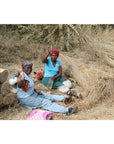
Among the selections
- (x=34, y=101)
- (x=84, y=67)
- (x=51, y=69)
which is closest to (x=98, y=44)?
(x=84, y=67)

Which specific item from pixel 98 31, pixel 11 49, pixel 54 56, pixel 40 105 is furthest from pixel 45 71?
pixel 98 31

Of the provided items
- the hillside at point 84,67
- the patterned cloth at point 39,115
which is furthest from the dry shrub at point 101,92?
the patterned cloth at point 39,115

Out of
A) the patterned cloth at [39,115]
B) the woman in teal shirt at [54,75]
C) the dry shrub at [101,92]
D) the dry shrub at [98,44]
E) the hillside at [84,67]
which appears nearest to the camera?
the patterned cloth at [39,115]

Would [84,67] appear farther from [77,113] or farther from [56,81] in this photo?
[77,113]

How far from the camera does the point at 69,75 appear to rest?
461 centimetres

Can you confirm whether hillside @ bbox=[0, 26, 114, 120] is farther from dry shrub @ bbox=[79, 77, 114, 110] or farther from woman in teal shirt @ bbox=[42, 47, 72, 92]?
woman in teal shirt @ bbox=[42, 47, 72, 92]

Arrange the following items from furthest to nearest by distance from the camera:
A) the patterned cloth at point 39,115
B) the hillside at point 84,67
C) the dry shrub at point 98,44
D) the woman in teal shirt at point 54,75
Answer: the dry shrub at point 98,44, the woman in teal shirt at point 54,75, the hillside at point 84,67, the patterned cloth at point 39,115

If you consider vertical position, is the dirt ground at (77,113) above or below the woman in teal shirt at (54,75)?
below

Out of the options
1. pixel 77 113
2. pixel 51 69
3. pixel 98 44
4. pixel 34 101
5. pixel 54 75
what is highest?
pixel 98 44

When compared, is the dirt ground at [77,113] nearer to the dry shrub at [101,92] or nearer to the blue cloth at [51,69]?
the dry shrub at [101,92]

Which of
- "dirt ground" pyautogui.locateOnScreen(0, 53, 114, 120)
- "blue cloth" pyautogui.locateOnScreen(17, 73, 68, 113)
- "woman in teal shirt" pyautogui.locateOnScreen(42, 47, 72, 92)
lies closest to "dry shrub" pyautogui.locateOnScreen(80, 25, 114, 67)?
"woman in teal shirt" pyautogui.locateOnScreen(42, 47, 72, 92)

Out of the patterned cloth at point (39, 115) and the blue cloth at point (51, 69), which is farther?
the blue cloth at point (51, 69)

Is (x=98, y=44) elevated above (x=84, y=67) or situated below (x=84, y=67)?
above

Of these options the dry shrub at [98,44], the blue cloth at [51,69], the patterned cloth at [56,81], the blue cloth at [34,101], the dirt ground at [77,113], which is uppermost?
the dry shrub at [98,44]
